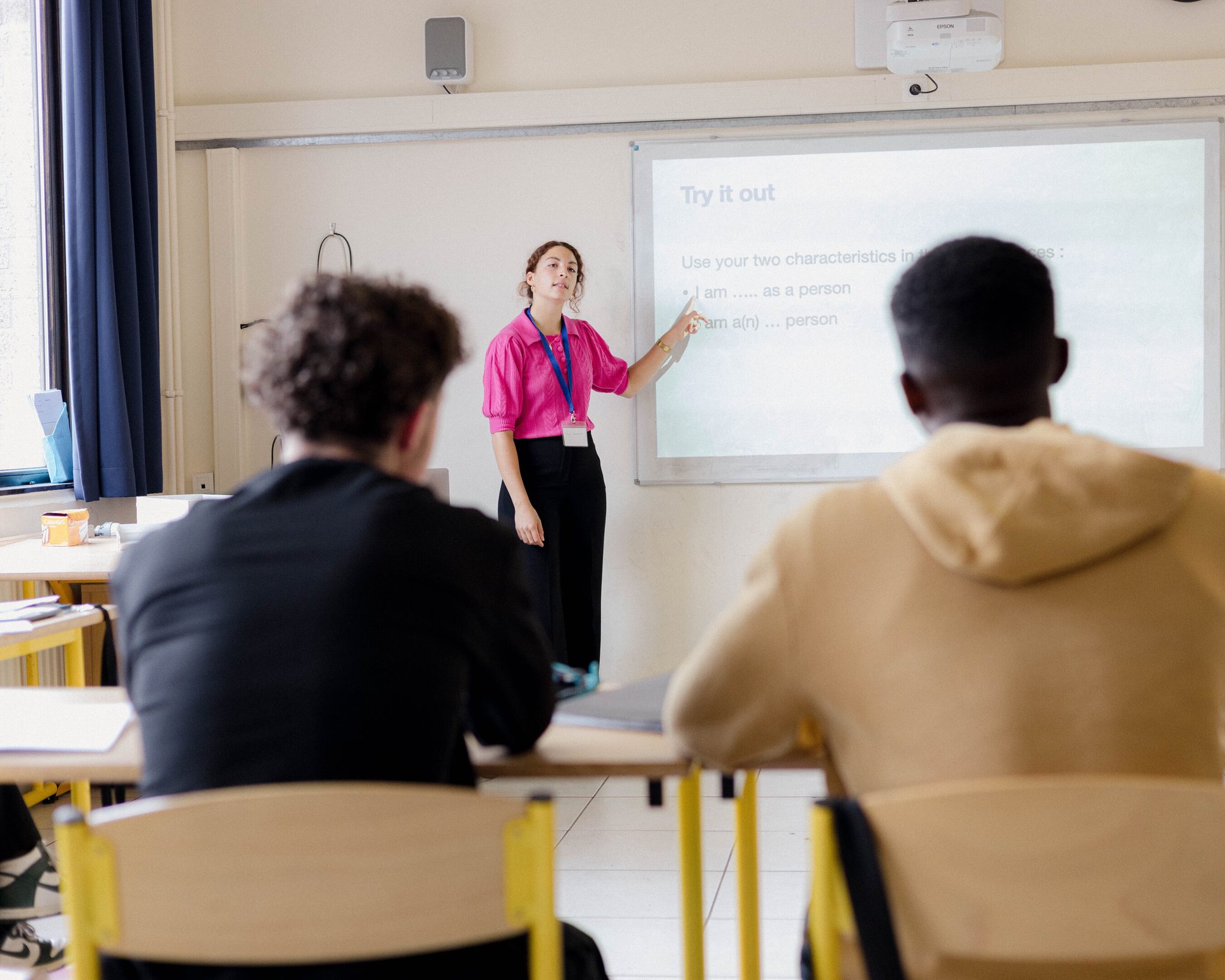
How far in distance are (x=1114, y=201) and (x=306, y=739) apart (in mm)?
3995

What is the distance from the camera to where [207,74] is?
4590 mm

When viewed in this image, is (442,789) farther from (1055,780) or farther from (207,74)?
(207,74)

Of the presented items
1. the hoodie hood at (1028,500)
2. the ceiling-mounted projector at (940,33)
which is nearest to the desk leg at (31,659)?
the hoodie hood at (1028,500)

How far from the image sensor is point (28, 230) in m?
3.91

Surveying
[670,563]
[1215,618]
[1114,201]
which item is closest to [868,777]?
[1215,618]

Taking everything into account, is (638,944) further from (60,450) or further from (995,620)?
(60,450)

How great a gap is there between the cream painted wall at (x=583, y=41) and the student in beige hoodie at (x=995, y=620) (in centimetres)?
353

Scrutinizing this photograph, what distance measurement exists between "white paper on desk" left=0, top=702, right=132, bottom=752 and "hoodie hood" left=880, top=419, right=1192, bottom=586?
41.1 inches

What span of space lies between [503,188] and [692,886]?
3234 mm

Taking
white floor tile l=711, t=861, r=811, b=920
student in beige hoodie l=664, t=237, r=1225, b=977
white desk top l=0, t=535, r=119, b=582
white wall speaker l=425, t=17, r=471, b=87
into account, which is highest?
white wall speaker l=425, t=17, r=471, b=87

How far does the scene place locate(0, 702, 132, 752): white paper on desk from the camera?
144 centimetres

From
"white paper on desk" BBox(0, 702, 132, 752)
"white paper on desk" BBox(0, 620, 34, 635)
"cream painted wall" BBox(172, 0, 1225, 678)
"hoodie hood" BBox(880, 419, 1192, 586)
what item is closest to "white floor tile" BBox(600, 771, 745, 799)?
"cream painted wall" BBox(172, 0, 1225, 678)

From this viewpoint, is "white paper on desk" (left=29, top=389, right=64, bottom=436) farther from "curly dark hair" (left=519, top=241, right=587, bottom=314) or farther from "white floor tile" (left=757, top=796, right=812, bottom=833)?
"white floor tile" (left=757, top=796, right=812, bottom=833)

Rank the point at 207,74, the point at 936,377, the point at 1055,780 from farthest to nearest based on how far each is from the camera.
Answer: the point at 207,74 → the point at 936,377 → the point at 1055,780
